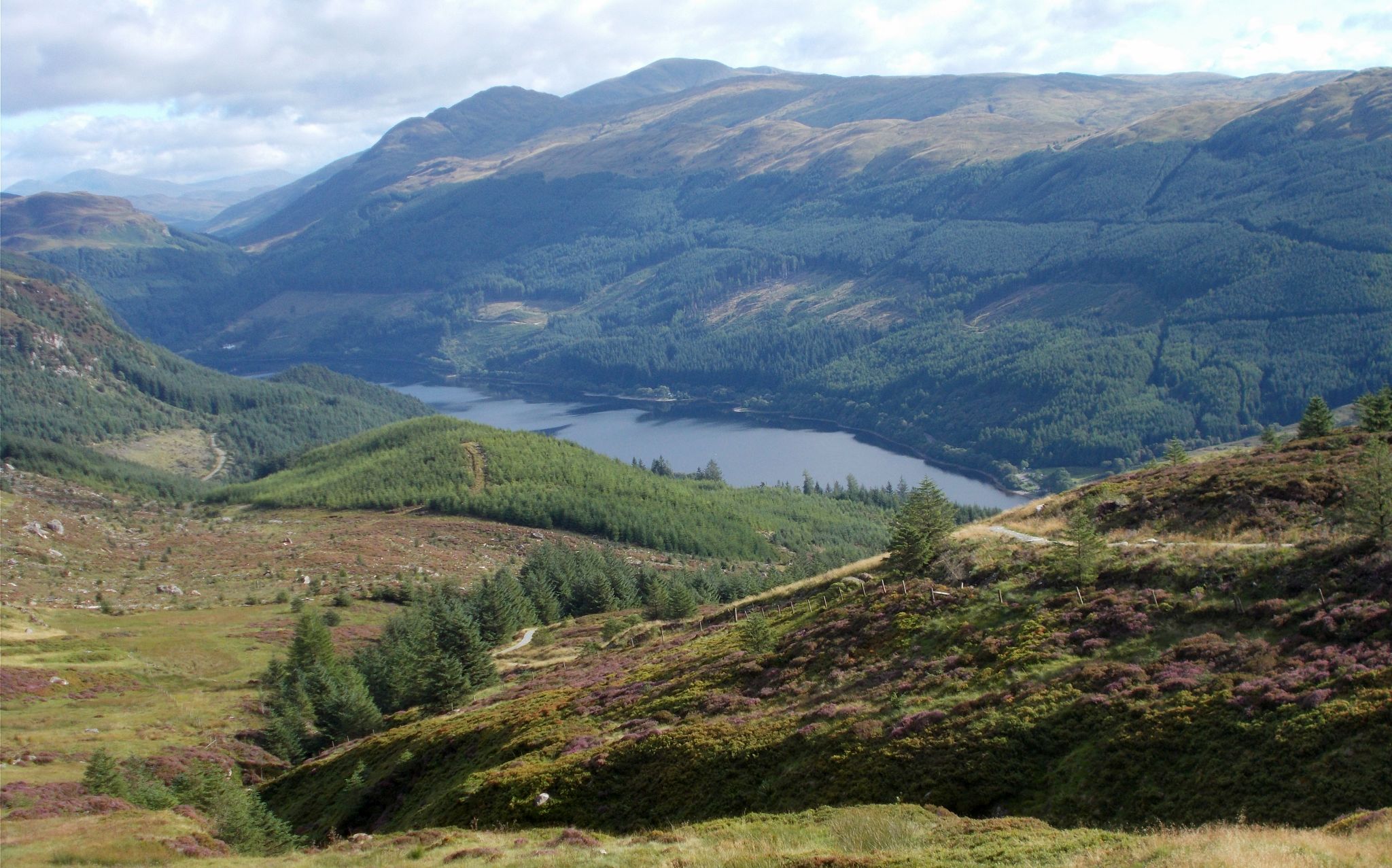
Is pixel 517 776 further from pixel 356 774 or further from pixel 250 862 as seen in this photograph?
pixel 356 774

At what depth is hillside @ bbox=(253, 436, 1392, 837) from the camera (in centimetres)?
2508

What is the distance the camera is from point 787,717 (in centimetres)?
3481

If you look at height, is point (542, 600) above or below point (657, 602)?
below

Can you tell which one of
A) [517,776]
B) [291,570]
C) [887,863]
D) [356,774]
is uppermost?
[887,863]

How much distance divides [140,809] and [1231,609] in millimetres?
44089

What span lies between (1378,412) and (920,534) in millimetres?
28218

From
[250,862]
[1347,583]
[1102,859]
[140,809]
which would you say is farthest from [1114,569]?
[140,809]

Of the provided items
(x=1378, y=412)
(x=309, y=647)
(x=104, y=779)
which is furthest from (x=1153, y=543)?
(x=309, y=647)

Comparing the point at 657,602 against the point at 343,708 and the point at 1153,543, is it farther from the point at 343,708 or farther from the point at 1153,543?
the point at 1153,543

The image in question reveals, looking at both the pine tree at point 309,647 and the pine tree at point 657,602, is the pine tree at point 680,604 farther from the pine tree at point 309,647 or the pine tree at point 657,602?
the pine tree at point 309,647

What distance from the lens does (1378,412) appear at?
174 ft

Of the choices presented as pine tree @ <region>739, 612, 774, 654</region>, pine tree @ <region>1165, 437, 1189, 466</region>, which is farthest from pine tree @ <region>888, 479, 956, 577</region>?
pine tree @ <region>1165, 437, 1189, 466</region>

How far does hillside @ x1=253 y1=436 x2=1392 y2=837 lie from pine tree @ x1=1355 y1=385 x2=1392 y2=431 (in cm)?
726

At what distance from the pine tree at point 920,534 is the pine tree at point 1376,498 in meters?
17.9
